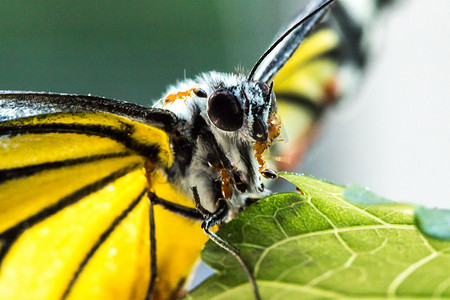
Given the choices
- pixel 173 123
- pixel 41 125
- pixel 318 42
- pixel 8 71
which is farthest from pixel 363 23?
pixel 8 71

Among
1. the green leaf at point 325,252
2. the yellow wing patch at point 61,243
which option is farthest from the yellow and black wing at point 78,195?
the green leaf at point 325,252

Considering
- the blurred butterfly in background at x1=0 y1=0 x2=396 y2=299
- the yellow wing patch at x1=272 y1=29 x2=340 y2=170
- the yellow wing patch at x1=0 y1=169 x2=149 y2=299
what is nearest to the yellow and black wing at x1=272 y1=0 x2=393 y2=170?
the yellow wing patch at x1=272 y1=29 x2=340 y2=170

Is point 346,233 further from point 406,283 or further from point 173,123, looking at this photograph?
point 173,123

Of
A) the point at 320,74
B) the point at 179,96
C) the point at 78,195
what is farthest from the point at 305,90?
the point at 78,195

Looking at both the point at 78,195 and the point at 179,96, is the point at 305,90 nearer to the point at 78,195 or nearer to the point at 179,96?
the point at 179,96

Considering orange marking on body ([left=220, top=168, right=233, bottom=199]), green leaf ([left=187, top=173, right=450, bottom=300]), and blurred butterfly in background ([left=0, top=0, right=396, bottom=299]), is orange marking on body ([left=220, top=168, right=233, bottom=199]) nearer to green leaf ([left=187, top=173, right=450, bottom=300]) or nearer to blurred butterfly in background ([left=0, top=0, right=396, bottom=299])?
blurred butterfly in background ([left=0, top=0, right=396, bottom=299])

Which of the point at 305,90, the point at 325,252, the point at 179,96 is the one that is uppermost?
the point at 305,90

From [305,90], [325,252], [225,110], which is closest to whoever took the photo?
[325,252]
